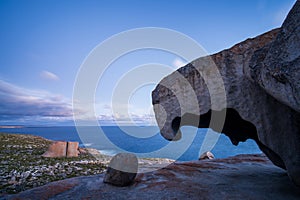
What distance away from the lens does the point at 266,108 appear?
7.06 meters

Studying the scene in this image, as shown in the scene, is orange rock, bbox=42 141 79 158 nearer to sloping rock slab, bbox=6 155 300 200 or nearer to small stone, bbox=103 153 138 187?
sloping rock slab, bbox=6 155 300 200

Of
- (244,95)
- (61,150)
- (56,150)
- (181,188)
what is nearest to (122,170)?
(181,188)

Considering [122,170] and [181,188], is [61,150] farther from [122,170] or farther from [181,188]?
[181,188]

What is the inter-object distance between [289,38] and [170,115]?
16.8 ft

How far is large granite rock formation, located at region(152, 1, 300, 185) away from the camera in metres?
4.79

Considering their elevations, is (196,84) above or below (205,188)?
above

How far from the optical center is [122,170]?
28.0 ft

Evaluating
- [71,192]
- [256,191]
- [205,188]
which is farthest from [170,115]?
[71,192]

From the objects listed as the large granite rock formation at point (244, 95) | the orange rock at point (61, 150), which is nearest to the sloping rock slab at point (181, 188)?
the large granite rock formation at point (244, 95)

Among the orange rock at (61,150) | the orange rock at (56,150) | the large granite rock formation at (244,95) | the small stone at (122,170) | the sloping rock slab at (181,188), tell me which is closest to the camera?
the large granite rock formation at (244,95)

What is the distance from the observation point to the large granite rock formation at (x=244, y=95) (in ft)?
15.7

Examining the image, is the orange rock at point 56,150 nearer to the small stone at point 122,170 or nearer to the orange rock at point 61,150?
the orange rock at point 61,150

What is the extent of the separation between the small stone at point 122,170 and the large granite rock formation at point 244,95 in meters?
1.92

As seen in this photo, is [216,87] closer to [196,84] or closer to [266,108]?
[196,84]
